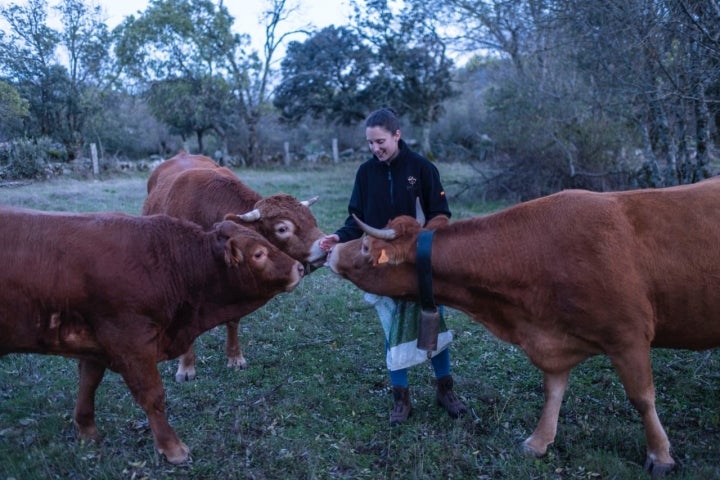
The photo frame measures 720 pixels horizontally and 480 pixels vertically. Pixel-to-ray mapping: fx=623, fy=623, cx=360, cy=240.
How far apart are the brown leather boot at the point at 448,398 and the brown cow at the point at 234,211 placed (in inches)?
54.5

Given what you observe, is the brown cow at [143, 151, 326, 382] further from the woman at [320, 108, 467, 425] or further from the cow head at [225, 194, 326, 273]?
the woman at [320, 108, 467, 425]

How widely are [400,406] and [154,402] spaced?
5.71 ft

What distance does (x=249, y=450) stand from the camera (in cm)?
412

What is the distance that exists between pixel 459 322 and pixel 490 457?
2888mm

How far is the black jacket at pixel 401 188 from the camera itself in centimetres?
450

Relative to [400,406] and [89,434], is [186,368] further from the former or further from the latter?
[400,406]

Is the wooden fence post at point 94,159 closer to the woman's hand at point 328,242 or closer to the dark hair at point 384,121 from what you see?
the woman's hand at point 328,242

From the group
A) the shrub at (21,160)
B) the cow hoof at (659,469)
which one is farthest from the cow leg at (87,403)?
the shrub at (21,160)

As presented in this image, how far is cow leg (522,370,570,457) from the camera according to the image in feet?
13.5

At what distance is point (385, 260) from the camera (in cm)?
404

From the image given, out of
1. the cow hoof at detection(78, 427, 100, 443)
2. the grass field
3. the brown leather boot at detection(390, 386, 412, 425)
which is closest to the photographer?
the grass field

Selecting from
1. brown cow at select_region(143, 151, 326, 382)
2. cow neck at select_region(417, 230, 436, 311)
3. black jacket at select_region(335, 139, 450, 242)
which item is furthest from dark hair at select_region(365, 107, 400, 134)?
brown cow at select_region(143, 151, 326, 382)

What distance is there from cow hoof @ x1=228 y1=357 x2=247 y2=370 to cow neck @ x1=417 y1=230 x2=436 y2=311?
92.7 inches

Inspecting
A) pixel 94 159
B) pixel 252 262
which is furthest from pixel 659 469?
pixel 94 159
